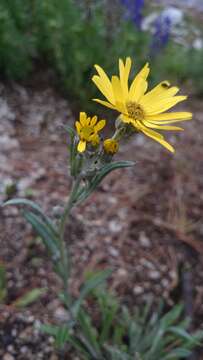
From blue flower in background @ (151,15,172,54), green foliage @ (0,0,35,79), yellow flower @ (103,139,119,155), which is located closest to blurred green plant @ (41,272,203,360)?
yellow flower @ (103,139,119,155)

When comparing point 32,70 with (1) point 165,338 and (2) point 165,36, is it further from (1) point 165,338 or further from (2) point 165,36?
(1) point 165,338

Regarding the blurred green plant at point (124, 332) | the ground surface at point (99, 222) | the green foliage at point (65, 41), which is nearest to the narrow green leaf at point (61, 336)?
the blurred green plant at point (124, 332)

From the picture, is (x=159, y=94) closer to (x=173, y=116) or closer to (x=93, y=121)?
(x=173, y=116)

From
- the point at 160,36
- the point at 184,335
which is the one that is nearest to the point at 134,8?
the point at 160,36

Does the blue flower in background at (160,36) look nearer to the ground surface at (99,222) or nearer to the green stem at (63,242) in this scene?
the ground surface at (99,222)

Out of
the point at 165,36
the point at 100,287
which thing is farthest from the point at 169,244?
the point at 165,36
